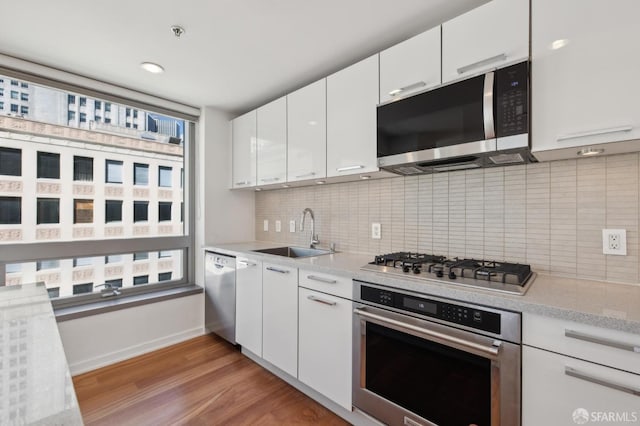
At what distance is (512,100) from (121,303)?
9.99 feet

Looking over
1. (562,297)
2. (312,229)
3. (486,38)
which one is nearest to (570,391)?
(562,297)

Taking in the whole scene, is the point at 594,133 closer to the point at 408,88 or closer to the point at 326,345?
the point at 408,88

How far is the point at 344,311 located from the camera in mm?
1676

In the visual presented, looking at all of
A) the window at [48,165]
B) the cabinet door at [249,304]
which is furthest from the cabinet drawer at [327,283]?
the window at [48,165]

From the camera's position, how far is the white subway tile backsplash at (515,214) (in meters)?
1.37

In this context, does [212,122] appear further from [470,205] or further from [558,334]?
[558,334]

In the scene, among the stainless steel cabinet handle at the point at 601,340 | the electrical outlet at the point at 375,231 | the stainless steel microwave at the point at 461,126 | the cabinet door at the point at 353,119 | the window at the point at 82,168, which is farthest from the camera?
the window at the point at 82,168

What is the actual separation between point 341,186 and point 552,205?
4.66 ft

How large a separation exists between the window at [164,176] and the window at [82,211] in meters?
0.60

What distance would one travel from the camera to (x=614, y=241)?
1.37m

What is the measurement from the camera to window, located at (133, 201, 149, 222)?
108 inches

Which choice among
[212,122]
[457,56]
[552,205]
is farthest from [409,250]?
[212,122]

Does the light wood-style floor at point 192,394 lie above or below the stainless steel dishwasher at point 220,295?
below

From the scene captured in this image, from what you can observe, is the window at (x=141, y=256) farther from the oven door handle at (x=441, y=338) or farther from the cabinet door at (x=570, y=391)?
the cabinet door at (x=570, y=391)
